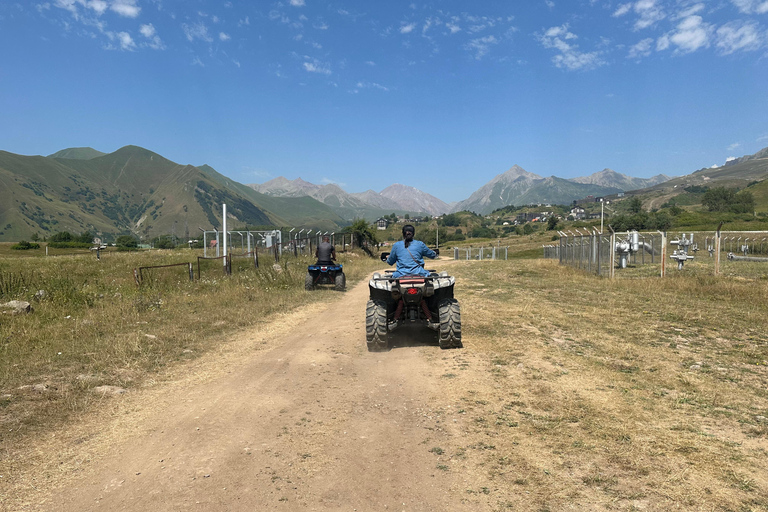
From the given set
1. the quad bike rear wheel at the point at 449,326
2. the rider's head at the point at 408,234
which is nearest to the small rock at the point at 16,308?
the rider's head at the point at 408,234

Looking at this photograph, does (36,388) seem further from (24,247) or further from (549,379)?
(24,247)

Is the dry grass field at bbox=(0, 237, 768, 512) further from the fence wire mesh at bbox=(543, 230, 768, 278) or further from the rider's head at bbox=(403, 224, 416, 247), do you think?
the fence wire mesh at bbox=(543, 230, 768, 278)

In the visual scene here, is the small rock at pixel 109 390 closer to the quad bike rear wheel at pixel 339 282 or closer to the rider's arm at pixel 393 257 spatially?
the rider's arm at pixel 393 257

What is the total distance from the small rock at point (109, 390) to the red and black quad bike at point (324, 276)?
34.6 feet

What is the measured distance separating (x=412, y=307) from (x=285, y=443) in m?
4.29

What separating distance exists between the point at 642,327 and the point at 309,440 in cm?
805

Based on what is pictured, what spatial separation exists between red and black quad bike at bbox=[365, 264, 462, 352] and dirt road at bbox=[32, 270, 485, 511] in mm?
561

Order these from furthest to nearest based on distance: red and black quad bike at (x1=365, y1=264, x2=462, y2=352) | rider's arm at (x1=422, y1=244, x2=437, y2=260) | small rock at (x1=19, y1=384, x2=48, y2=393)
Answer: rider's arm at (x1=422, y1=244, x2=437, y2=260) → red and black quad bike at (x1=365, y1=264, x2=462, y2=352) → small rock at (x1=19, y1=384, x2=48, y2=393)

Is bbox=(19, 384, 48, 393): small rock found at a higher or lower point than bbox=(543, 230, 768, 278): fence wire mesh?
lower

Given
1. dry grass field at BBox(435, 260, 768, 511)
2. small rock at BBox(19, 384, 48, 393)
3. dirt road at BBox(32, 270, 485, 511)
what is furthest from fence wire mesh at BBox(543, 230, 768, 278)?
small rock at BBox(19, 384, 48, 393)

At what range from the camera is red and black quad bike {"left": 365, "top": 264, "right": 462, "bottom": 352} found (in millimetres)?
7555

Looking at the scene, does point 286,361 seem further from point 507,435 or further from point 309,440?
point 507,435

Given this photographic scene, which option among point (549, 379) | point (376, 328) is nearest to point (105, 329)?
point (376, 328)

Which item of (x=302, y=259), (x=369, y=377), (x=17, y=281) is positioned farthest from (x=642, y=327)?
(x=302, y=259)
